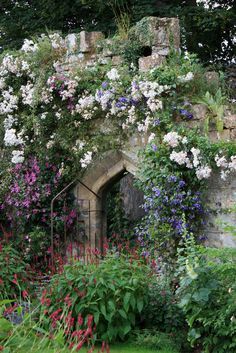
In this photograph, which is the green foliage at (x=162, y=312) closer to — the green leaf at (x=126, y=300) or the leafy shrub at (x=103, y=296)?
the leafy shrub at (x=103, y=296)

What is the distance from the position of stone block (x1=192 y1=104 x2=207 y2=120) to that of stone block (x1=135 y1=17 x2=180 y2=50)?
1022 mm

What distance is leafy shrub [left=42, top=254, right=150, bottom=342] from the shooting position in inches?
240

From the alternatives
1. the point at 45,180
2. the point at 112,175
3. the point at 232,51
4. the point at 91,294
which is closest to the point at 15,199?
the point at 45,180

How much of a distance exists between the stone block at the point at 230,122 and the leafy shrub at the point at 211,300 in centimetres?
202

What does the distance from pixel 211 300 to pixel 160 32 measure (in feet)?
12.5

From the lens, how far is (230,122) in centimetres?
739

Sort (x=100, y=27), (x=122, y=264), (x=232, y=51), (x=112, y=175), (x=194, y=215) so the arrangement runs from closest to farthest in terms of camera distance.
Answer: (x=122, y=264), (x=194, y=215), (x=112, y=175), (x=100, y=27), (x=232, y=51)

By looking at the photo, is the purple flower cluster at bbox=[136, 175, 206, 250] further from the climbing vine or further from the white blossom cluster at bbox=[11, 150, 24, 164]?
the white blossom cluster at bbox=[11, 150, 24, 164]

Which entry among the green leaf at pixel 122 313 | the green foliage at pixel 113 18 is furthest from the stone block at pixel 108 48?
the green foliage at pixel 113 18

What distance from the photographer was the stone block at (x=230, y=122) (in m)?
7.38

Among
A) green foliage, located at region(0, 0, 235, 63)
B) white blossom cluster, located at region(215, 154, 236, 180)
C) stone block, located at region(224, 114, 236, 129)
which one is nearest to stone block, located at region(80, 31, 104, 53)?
stone block, located at region(224, 114, 236, 129)

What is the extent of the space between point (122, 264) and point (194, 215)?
3.94 feet

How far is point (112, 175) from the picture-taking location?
8609 millimetres

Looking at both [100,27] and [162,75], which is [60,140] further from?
[100,27]
